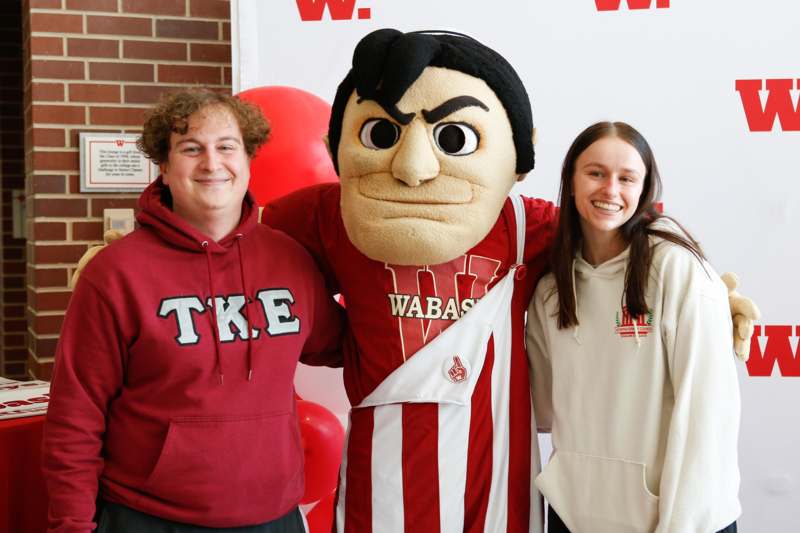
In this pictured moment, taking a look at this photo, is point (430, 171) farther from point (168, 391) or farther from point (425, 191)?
point (168, 391)

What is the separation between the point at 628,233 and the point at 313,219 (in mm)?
695

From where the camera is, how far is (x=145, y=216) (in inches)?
54.7

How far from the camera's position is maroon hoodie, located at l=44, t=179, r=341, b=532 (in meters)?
1.29

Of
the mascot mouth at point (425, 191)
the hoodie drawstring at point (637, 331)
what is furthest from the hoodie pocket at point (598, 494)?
the mascot mouth at point (425, 191)

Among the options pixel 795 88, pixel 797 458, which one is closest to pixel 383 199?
pixel 795 88

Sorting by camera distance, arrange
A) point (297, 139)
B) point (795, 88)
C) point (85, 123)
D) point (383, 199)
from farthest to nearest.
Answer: point (85, 123)
point (795, 88)
point (297, 139)
point (383, 199)

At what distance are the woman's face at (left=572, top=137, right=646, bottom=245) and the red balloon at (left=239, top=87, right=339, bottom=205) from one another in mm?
677

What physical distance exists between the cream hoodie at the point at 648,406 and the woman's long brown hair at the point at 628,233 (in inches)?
1.0

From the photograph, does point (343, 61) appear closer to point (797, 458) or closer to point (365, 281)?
point (365, 281)

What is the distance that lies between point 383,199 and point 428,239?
127mm

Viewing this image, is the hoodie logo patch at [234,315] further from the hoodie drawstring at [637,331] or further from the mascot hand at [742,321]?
the mascot hand at [742,321]

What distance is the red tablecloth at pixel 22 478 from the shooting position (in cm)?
168

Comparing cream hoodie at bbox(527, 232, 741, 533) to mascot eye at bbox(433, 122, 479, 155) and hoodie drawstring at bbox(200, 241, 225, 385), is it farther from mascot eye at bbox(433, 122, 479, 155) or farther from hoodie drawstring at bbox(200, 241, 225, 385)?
hoodie drawstring at bbox(200, 241, 225, 385)

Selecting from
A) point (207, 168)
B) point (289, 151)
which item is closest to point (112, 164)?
point (289, 151)
